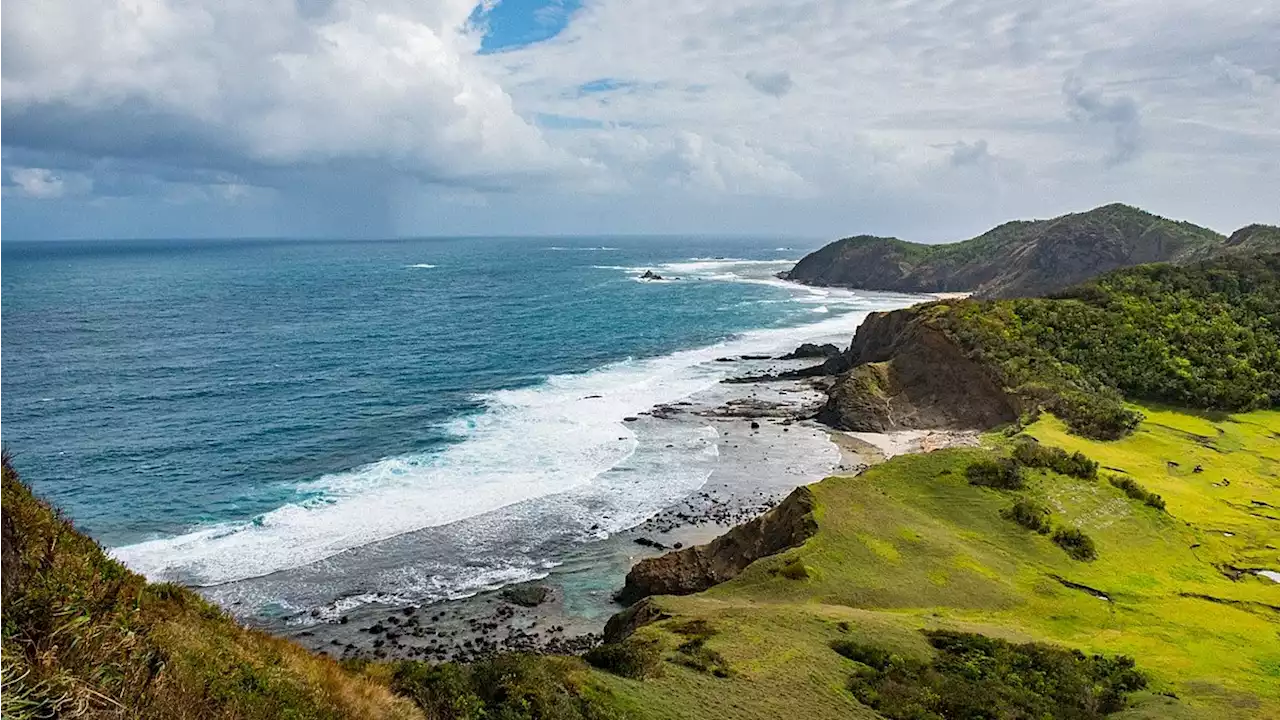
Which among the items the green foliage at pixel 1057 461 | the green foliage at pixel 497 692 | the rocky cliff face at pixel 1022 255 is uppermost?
the rocky cliff face at pixel 1022 255

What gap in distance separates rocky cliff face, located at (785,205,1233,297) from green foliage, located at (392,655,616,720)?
11055 cm

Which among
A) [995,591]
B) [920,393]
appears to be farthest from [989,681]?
[920,393]

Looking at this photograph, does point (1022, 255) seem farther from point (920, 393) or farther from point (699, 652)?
point (699, 652)

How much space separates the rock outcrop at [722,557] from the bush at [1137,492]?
15.1 m

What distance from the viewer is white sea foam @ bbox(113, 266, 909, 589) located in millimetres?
35656

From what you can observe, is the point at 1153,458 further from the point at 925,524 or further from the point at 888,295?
the point at 888,295

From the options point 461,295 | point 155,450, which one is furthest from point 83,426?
point 461,295

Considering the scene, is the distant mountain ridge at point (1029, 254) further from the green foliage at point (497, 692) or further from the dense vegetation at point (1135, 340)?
the green foliage at point (497, 692)

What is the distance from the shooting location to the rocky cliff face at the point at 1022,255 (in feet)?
428

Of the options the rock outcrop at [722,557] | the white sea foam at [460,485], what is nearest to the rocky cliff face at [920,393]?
the white sea foam at [460,485]

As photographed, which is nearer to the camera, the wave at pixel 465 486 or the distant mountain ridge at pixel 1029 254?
the wave at pixel 465 486

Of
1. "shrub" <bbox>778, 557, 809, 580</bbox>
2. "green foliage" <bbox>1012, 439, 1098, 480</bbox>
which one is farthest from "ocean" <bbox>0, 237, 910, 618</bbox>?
"green foliage" <bbox>1012, 439, 1098, 480</bbox>

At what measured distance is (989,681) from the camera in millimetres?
18750

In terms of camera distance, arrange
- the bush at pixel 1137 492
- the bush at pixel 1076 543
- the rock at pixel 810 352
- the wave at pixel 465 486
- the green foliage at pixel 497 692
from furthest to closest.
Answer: the rock at pixel 810 352
the wave at pixel 465 486
the bush at pixel 1137 492
the bush at pixel 1076 543
the green foliage at pixel 497 692
